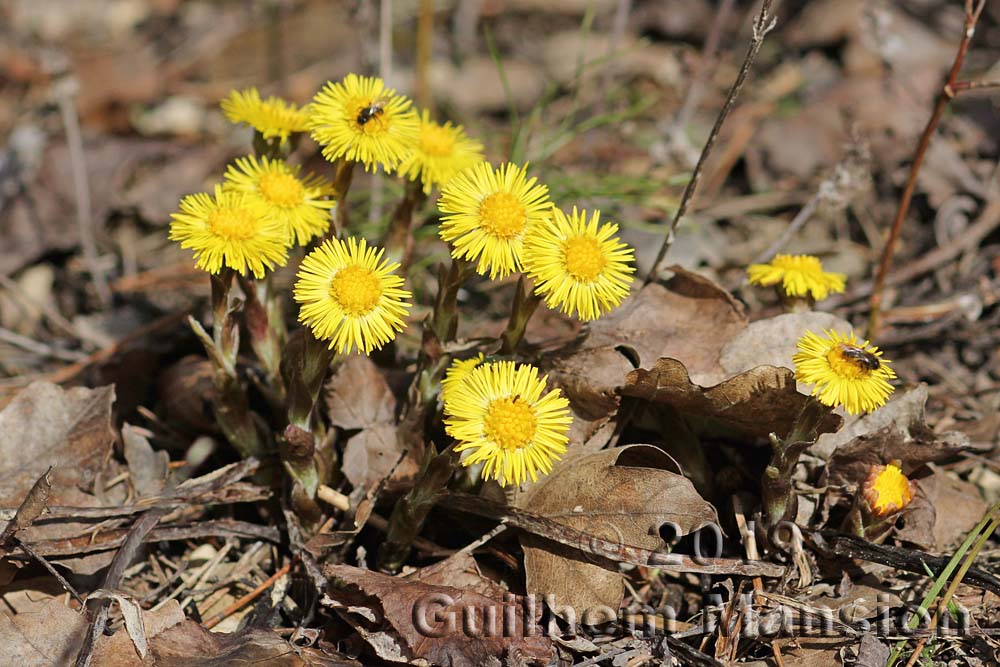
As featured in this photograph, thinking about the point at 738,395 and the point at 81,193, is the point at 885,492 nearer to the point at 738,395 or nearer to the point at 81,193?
the point at 738,395

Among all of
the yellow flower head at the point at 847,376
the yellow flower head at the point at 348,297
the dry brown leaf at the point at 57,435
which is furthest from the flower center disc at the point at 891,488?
the dry brown leaf at the point at 57,435

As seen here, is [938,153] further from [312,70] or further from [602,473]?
[312,70]

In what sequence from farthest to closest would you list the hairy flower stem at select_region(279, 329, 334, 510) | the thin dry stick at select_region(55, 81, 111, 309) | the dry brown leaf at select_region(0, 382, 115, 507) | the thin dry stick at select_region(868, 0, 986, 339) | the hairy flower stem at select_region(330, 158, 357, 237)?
the thin dry stick at select_region(55, 81, 111, 309) → the thin dry stick at select_region(868, 0, 986, 339) → the dry brown leaf at select_region(0, 382, 115, 507) → the hairy flower stem at select_region(330, 158, 357, 237) → the hairy flower stem at select_region(279, 329, 334, 510)

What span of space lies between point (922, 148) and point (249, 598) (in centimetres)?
231

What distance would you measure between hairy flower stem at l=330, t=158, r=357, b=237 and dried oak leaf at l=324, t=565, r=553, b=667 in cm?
85

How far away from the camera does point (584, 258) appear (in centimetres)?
179

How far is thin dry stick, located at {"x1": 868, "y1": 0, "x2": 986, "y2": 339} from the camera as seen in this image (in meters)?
2.28

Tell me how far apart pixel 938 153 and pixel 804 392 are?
2.01 meters

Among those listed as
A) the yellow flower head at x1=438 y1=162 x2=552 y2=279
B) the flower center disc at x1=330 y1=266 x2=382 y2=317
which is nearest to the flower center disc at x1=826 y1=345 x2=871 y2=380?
the yellow flower head at x1=438 y1=162 x2=552 y2=279

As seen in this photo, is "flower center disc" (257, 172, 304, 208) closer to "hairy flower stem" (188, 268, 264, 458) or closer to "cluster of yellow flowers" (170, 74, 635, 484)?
"cluster of yellow flowers" (170, 74, 635, 484)

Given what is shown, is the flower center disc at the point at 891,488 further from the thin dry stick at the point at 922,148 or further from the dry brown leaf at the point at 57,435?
the dry brown leaf at the point at 57,435

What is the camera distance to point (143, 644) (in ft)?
5.89

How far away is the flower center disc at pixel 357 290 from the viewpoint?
5.73 ft

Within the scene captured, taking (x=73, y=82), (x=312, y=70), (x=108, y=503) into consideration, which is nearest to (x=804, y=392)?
(x=108, y=503)
